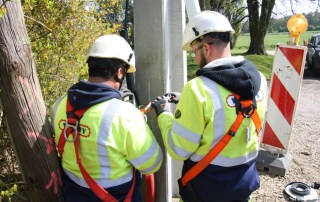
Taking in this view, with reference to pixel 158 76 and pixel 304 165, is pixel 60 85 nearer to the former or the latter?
pixel 158 76

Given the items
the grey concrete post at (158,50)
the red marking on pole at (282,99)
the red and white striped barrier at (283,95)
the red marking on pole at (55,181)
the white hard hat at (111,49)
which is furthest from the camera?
the red marking on pole at (282,99)

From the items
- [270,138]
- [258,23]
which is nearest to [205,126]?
[270,138]

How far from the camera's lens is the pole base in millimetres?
4574

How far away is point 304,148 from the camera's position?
5574 millimetres

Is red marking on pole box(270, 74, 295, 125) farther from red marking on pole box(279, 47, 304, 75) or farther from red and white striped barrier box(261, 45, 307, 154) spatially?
red marking on pole box(279, 47, 304, 75)

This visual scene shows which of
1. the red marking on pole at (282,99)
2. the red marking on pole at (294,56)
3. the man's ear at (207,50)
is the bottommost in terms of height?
the red marking on pole at (282,99)

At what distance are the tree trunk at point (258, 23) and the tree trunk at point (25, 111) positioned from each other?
61.0 ft

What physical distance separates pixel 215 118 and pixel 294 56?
2.69 metres

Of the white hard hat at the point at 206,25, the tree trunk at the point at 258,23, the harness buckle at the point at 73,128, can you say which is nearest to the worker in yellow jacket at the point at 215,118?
the white hard hat at the point at 206,25

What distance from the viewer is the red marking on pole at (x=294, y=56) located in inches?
170

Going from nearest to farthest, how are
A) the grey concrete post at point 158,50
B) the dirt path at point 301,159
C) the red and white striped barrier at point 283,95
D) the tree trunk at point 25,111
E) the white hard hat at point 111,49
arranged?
the tree trunk at point 25,111
the white hard hat at point 111,49
the grey concrete post at point 158,50
the dirt path at point 301,159
the red and white striped barrier at point 283,95

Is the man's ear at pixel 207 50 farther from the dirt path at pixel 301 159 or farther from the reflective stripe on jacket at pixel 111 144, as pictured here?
the dirt path at pixel 301 159

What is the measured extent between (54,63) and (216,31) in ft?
6.95

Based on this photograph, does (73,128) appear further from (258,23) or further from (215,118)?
(258,23)
